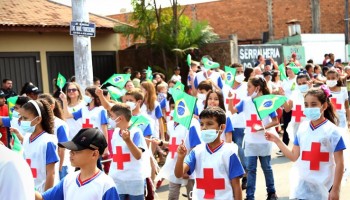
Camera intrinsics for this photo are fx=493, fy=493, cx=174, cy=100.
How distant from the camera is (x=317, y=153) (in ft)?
13.6

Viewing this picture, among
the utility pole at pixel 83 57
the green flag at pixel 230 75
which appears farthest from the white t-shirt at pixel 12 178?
the green flag at pixel 230 75

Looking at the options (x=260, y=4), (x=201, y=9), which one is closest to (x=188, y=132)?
(x=260, y=4)

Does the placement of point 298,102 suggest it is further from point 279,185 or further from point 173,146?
point 173,146

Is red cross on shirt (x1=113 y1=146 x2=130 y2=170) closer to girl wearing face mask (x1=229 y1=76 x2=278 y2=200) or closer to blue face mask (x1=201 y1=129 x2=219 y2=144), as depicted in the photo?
blue face mask (x1=201 y1=129 x2=219 y2=144)

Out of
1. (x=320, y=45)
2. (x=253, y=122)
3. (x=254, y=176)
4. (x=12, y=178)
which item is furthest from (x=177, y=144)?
(x=320, y=45)

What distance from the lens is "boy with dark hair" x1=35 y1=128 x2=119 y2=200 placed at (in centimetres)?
306

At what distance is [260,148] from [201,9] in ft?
80.3

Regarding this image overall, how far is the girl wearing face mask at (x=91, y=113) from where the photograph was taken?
6602 millimetres

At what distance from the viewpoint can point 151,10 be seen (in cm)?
1539

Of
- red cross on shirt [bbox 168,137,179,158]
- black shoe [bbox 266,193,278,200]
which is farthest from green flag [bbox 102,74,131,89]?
black shoe [bbox 266,193,278,200]

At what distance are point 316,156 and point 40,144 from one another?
2378 millimetres

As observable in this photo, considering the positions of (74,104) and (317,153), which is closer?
(317,153)

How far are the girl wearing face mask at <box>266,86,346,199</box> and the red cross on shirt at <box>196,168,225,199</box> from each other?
0.56 metres

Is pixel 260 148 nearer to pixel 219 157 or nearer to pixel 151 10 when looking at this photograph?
pixel 219 157
